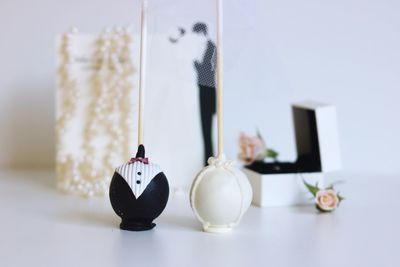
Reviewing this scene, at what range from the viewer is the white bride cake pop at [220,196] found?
859 millimetres

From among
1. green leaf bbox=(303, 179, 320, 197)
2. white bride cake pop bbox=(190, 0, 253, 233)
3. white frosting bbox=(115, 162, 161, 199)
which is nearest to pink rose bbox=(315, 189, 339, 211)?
green leaf bbox=(303, 179, 320, 197)

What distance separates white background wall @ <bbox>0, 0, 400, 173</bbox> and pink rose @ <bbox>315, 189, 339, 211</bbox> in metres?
0.46

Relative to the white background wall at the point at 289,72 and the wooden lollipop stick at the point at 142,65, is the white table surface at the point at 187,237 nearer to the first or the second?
the wooden lollipop stick at the point at 142,65

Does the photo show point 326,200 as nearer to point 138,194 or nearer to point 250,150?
point 250,150

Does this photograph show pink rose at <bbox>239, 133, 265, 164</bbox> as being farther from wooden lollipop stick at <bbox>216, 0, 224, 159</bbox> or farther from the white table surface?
wooden lollipop stick at <bbox>216, 0, 224, 159</bbox>

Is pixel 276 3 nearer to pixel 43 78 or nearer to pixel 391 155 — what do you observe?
pixel 391 155

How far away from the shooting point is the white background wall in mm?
1456

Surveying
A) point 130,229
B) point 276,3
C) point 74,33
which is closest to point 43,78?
point 74,33

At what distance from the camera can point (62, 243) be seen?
0.81 meters

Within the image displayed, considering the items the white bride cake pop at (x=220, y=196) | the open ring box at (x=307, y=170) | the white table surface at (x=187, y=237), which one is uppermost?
the open ring box at (x=307, y=170)

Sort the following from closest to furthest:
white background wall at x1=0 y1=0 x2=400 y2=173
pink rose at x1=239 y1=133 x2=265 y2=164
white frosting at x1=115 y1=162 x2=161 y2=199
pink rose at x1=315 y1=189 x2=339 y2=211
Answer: white frosting at x1=115 y1=162 x2=161 y2=199, pink rose at x1=315 y1=189 x2=339 y2=211, pink rose at x1=239 y1=133 x2=265 y2=164, white background wall at x1=0 y1=0 x2=400 y2=173

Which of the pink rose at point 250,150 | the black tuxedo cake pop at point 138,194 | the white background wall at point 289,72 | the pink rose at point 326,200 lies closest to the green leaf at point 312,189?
the pink rose at point 326,200

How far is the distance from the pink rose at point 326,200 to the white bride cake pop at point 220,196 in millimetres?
201

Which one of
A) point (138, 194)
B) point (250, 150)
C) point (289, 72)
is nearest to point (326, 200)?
point (250, 150)
